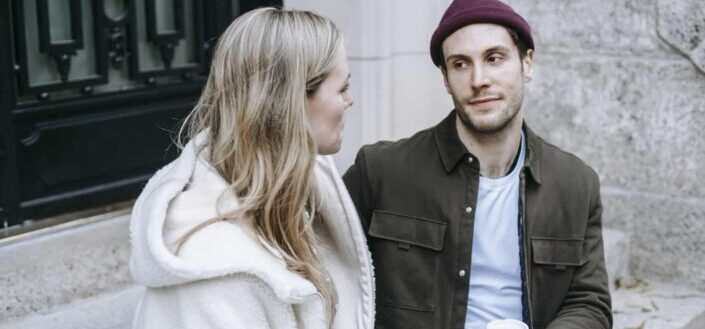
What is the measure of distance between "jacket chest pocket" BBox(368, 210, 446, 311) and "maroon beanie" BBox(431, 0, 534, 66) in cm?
57

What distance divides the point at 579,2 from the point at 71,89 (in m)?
2.55

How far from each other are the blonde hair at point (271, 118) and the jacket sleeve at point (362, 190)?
894 millimetres

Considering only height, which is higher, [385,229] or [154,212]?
[154,212]

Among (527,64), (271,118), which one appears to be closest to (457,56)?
(527,64)

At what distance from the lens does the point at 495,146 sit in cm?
335

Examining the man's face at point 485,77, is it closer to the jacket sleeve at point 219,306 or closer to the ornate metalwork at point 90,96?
the jacket sleeve at point 219,306

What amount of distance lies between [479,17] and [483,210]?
1.91ft

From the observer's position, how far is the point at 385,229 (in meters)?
3.38

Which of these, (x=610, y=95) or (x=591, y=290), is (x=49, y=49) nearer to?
(x=591, y=290)

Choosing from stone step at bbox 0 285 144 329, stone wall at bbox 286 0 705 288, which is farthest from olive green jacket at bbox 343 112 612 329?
stone wall at bbox 286 0 705 288

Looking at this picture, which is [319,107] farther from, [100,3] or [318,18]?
[100,3]

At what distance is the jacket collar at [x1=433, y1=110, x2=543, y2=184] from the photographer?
11.0 ft

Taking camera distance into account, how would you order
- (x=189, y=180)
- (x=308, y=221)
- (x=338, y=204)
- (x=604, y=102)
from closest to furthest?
(x=189, y=180)
(x=308, y=221)
(x=338, y=204)
(x=604, y=102)

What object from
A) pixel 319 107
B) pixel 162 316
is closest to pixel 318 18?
pixel 319 107
